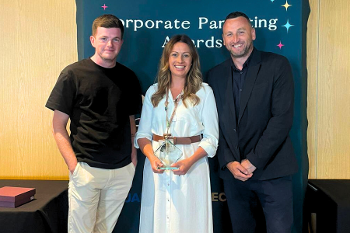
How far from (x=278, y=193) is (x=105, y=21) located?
1719 millimetres

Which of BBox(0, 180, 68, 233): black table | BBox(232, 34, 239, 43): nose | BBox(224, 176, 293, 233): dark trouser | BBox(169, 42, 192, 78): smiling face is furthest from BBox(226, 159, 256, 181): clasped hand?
BBox(0, 180, 68, 233): black table

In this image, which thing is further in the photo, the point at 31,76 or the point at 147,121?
the point at 31,76

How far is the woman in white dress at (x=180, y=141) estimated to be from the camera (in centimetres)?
230

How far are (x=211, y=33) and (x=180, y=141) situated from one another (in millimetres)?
1106

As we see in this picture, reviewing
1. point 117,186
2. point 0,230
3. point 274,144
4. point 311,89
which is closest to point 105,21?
point 117,186

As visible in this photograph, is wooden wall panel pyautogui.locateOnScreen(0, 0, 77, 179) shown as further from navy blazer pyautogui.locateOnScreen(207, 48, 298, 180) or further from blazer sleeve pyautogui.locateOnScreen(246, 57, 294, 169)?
blazer sleeve pyautogui.locateOnScreen(246, 57, 294, 169)

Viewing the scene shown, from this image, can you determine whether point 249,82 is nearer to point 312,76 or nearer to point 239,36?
point 239,36

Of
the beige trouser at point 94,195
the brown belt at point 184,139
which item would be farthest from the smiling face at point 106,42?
the beige trouser at point 94,195

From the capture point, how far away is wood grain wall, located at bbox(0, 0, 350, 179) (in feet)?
10.2

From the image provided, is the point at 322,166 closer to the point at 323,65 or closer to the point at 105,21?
the point at 323,65

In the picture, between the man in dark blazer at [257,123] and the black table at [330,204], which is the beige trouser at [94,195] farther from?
the black table at [330,204]

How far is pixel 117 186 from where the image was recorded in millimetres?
→ 2492

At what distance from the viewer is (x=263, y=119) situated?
2414mm

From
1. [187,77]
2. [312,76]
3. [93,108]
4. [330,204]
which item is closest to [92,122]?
[93,108]
